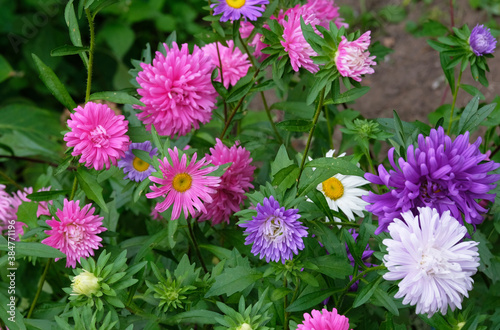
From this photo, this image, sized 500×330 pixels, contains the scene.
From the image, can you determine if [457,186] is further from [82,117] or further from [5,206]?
[5,206]

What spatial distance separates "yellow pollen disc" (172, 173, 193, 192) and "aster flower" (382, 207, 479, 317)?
36 centimetres

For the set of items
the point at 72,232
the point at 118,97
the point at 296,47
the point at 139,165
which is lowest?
the point at 72,232

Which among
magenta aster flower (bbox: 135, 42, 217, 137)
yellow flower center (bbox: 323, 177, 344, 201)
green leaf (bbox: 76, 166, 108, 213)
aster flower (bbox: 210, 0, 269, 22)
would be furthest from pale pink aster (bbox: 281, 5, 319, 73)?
green leaf (bbox: 76, 166, 108, 213)

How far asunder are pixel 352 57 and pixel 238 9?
0.28 metres

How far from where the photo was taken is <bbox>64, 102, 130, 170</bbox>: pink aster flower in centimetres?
94

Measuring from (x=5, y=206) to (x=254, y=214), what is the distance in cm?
61

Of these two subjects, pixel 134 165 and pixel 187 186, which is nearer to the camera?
pixel 187 186

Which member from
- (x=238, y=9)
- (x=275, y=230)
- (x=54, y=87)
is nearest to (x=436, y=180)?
(x=275, y=230)

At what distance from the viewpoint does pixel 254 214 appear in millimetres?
859

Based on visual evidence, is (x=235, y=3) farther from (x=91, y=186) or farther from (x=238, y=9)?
(x=91, y=186)

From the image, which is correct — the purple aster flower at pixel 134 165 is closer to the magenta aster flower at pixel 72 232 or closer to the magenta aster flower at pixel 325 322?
the magenta aster flower at pixel 72 232

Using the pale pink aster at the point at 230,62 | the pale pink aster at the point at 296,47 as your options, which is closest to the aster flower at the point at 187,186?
the pale pink aster at the point at 296,47

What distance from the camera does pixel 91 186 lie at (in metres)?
1.01

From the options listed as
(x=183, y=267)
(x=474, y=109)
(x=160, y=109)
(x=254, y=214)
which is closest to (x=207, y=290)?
(x=183, y=267)
